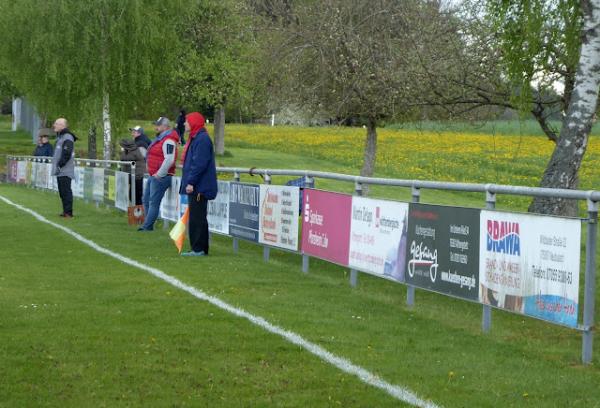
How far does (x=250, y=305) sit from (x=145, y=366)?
3.05 m

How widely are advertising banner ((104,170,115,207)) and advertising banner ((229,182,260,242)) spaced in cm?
873

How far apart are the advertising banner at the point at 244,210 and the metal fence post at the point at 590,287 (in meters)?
7.60

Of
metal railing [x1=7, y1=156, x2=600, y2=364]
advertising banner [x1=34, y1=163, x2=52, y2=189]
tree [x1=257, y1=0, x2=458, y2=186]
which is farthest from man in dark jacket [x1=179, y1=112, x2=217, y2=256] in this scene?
advertising banner [x1=34, y1=163, x2=52, y2=189]

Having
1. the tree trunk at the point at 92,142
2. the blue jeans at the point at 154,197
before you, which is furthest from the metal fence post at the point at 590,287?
the tree trunk at the point at 92,142

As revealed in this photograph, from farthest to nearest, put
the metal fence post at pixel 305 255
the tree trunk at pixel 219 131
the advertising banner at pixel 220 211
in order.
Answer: the tree trunk at pixel 219 131
the advertising banner at pixel 220 211
the metal fence post at pixel 305 255

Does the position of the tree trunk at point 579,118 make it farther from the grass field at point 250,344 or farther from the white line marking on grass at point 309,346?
the white line marking on grass at point 309,346

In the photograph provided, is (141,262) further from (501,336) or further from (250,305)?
(501,336)

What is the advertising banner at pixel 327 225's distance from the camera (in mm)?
12770

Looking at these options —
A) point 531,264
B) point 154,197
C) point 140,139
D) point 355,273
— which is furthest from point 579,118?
point 140,139

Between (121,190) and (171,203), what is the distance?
4378mm

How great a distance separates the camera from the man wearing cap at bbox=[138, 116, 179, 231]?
1928cm

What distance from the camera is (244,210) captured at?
643 inches

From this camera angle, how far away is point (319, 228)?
→ 44.5 feet

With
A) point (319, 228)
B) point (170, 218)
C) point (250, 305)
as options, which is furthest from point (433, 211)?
point (170, 218)
